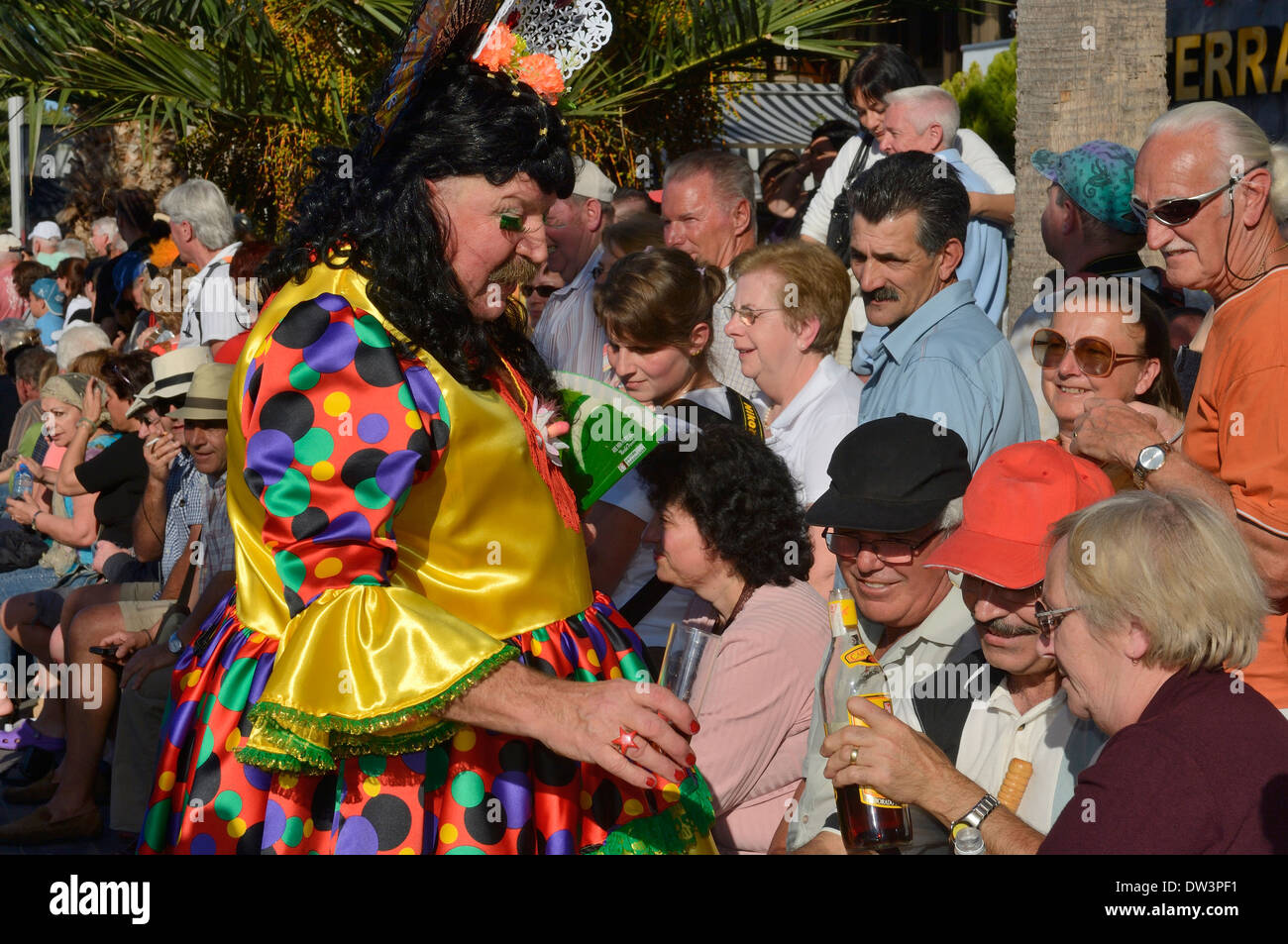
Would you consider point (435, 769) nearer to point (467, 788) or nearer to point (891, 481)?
point (467, 788)

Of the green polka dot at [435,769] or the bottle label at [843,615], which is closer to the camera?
the green polka dot at [435,769]

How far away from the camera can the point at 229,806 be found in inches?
93.4

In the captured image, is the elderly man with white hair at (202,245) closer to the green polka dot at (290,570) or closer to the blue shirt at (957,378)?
the blue shirt at (957,378)

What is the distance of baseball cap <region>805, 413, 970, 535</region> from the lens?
3248 mm

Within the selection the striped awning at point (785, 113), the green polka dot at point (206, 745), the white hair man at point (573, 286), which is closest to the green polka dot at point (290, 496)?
the green polka dot at point (206, 745)

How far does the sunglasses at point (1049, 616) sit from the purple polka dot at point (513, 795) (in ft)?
3.10

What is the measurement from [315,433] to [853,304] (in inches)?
183

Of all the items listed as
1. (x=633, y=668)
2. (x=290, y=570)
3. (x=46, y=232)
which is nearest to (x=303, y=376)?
(x=290, y=570)

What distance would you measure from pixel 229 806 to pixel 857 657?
117 cm

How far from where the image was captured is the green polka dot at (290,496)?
2135 millimetres
